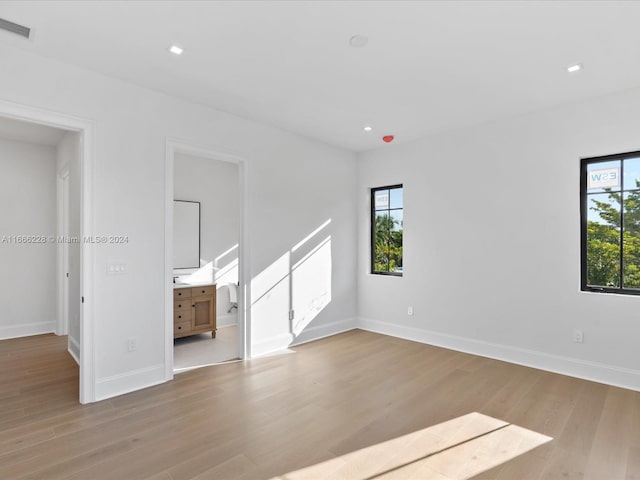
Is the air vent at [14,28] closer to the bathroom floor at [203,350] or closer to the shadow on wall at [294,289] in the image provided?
the shadow on wall at [294,289]

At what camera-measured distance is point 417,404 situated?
3053 millimetres

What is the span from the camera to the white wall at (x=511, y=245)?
3.54 meters

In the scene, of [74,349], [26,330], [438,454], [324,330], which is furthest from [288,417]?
[26,330]

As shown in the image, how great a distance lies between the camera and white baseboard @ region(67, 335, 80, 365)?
411 cm

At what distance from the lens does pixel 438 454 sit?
7.64 feet

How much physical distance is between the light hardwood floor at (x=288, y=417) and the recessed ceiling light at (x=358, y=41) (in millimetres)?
2864

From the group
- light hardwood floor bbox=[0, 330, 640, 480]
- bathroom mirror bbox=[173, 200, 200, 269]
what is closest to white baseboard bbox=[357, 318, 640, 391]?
light hardwood floor bbox=[0, 330, 640, 480]

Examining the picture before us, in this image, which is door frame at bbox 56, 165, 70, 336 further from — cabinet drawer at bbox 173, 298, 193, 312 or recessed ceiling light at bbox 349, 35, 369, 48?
recessed ceiling light at bbox 349, 35, 369, 48

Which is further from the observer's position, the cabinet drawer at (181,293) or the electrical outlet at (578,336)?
the cabinet drawer at (181,293)

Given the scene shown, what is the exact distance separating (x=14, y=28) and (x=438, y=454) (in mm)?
4095

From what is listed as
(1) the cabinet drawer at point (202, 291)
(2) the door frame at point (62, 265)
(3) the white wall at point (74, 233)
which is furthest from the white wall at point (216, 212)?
(2) the door frame at point (62, 265)

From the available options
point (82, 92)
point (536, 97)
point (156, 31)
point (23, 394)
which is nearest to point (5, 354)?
point (23, 394)

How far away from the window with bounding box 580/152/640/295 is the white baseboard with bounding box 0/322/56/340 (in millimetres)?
7151

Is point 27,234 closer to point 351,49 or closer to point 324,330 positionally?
point 324,330
